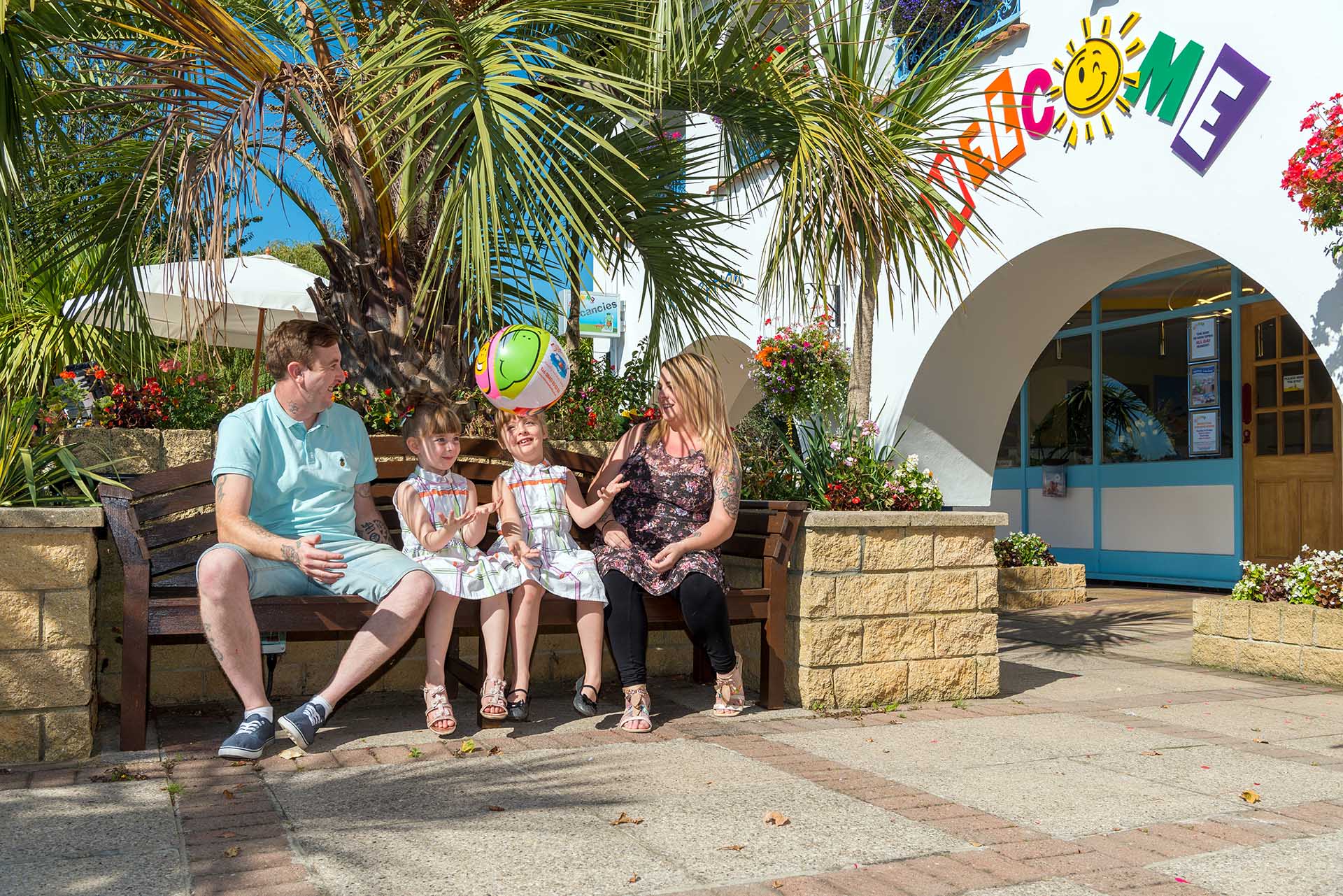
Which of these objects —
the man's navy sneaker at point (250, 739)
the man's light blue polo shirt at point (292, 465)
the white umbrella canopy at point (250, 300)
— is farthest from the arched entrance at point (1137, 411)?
the man's navy sneaker at point (250, 739)

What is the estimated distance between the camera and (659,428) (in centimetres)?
446

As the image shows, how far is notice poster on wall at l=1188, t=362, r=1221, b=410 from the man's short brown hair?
964 centimetres

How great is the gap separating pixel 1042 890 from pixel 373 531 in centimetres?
264

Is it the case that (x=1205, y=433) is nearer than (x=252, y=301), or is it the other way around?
(x=252, y=301)

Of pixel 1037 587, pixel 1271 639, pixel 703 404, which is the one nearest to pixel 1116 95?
pixel 1271 639

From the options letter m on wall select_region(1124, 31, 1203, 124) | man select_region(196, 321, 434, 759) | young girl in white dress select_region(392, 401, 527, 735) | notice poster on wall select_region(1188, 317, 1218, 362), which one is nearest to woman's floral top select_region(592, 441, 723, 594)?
young girl in white dress select_region(392, 401, 527, 735)

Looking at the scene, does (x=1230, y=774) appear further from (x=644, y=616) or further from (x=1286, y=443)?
(x=1286, y=443)

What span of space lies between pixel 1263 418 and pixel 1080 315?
2601 mm

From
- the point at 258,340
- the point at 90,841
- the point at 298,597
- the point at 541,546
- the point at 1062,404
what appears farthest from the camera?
the point at 1062,404

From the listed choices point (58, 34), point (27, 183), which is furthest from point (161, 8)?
point (27, 183)

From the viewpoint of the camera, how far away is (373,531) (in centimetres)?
415

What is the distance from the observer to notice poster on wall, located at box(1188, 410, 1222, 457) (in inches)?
433

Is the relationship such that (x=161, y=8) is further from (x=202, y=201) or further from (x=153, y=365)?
(x=153, y=365)

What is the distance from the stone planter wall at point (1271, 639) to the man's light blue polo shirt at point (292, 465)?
4540mm
